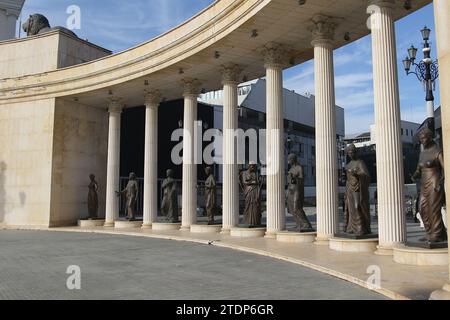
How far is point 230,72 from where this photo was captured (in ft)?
68.5

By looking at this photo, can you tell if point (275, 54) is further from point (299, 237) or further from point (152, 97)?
point (152, 97)

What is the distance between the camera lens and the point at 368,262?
1095cm

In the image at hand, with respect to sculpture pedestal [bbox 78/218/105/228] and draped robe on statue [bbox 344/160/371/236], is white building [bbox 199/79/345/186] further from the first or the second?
draped robe on statue [bbox 344/160/371/236]

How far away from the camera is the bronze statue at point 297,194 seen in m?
16.5

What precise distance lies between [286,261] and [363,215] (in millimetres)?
3246

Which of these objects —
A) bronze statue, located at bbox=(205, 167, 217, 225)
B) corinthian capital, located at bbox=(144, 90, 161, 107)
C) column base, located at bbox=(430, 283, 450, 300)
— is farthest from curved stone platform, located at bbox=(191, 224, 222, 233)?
column base, located at bbox=(430, 283, 450, 300)

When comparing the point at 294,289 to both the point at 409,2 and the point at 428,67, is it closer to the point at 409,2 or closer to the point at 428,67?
the point at 409,2

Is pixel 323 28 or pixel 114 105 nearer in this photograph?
pixel 323 28

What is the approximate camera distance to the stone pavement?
8.12 m

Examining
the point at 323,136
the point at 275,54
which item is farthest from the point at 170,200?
the point at 323,136

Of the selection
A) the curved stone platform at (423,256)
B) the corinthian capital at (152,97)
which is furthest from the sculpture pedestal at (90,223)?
the curved stone platform at (423,256)

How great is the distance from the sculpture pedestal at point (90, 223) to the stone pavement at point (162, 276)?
10641mm

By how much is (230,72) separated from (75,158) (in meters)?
12.5
